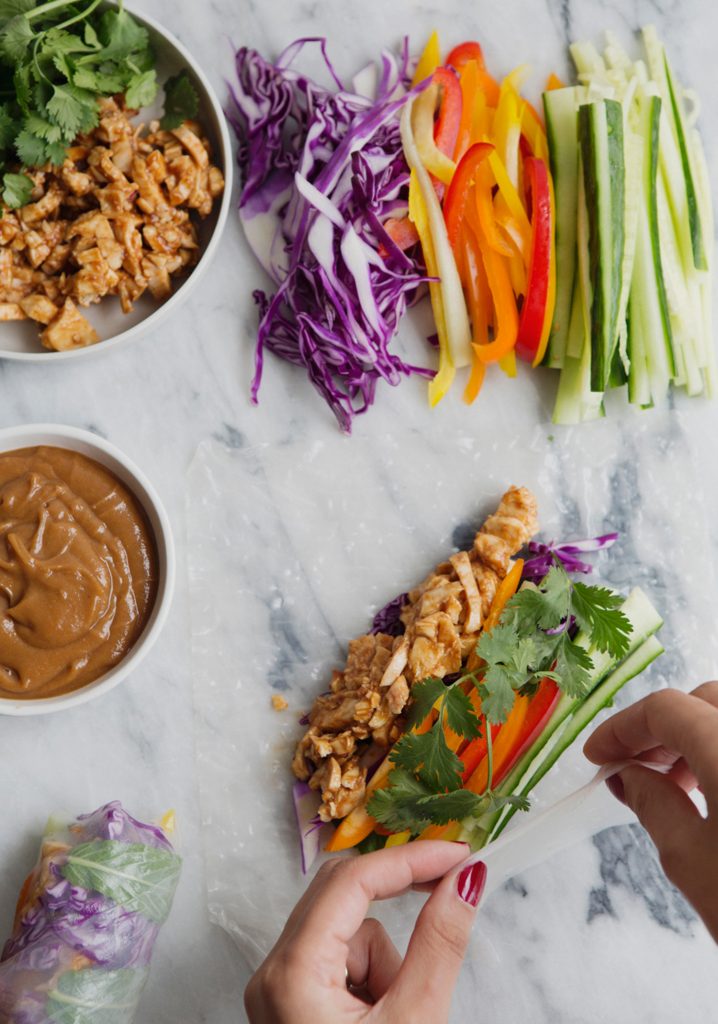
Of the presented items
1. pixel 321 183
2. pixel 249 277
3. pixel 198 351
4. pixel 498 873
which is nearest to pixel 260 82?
pixel 321 183

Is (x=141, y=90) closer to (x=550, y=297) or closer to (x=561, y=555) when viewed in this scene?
(x=550, y=297)

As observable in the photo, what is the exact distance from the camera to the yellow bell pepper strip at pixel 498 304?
247 cm

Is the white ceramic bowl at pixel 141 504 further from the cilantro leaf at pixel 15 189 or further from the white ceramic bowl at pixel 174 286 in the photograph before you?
the cilantro leaf at pixel 15 189

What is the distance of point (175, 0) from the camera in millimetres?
2596

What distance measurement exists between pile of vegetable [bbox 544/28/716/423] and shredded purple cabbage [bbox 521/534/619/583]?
1.11 ft

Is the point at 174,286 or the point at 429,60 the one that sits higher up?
→ the point at 429,60

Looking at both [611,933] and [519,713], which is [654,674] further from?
[611,933]

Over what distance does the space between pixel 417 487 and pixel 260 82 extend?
1161mm

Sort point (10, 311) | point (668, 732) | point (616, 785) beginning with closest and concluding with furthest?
1. point (668, 732)
2. point (616, 785)
3. point (10, 311)

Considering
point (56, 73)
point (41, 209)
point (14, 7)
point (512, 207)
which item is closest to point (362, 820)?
point (512, 207)

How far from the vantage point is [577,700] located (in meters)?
2.34

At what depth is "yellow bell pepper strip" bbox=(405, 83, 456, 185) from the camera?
247 cm

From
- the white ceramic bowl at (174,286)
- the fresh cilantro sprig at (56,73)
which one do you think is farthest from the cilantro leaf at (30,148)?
the white ceramic bowl at (174,286)

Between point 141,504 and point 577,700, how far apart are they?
1.18 meters
